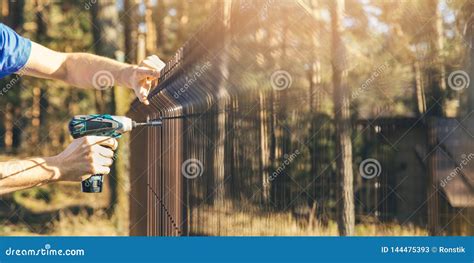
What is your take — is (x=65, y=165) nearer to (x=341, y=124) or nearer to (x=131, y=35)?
(x=341, y=124)

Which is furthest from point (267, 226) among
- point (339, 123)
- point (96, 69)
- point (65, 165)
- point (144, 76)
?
point (96, 69)

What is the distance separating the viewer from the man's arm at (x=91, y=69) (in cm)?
434

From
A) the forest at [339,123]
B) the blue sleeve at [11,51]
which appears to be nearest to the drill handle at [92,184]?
the forest at [339,123]

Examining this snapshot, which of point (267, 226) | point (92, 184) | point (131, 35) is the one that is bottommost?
point (267, 226)

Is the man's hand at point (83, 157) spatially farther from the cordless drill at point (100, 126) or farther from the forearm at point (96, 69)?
the forearm at point (96, 69)

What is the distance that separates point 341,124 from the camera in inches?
216

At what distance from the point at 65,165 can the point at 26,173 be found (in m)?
0.27

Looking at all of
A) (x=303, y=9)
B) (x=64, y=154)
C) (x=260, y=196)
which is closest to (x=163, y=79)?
(x=64, y=154)

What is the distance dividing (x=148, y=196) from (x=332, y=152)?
1.64 metres

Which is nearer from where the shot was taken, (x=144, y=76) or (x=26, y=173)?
(x=26, y=173)

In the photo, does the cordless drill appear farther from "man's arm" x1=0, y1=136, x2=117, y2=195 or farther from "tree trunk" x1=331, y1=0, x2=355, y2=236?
"tree trunk" x1=331, y1=0, x2=355, y2=236

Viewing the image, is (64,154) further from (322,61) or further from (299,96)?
(322,61)

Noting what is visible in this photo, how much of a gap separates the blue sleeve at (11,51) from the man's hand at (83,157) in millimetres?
701

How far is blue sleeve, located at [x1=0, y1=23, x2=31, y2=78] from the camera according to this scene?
405 cm
